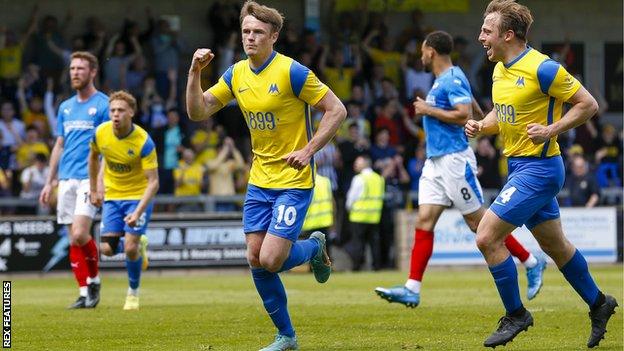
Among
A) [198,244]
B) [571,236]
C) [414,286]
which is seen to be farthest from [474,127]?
[571,236]

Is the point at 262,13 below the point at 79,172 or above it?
above

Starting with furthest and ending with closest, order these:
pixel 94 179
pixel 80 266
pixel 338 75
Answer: pixel 338 75 < pixel 80 266 < pixel 94 179

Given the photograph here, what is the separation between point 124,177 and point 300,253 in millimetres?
5071

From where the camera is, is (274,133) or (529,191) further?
(529,191)

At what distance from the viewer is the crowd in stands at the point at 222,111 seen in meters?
25.0

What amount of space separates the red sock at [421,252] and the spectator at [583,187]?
13256 mm

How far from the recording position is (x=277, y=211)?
9.49 m

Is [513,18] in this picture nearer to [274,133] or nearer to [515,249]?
[274,133]

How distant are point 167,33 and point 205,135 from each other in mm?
2734

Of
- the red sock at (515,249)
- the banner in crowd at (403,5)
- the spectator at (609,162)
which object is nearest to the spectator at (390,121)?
the banner in crowd at (403,5)

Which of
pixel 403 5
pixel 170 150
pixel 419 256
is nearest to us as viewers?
pixel 419 256

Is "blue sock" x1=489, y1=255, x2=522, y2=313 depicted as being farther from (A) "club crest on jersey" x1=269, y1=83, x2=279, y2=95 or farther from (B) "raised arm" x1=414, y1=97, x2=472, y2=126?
(B) "raised arm" x1=414, y1=97, x2=472, y2=126

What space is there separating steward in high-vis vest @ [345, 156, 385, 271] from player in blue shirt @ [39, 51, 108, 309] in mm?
10102

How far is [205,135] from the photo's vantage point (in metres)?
25.4
